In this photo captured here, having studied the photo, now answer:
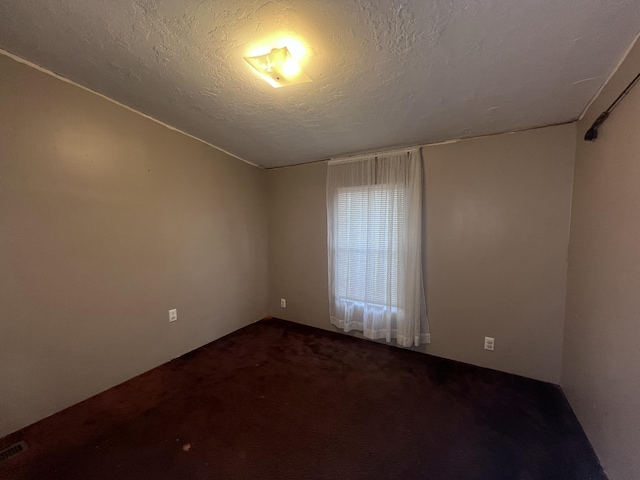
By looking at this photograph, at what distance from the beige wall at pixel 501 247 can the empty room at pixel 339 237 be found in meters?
0.02

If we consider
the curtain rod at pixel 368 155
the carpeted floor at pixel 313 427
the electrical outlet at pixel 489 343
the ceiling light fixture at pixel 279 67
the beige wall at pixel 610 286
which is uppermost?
the ceiling light fixture at pixel 279 67

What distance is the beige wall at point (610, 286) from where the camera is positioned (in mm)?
1138

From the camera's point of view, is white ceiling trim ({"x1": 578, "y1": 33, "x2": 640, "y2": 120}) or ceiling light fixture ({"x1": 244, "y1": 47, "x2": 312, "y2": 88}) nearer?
white ceiling trim ({"x1": 578, "y1": 33, "x2": 640, "y2": 120})

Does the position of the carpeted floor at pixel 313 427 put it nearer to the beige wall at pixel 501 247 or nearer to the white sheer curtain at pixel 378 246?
the beige wall at pixel 501 247

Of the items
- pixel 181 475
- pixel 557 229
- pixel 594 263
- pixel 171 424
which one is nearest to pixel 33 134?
pixel 171 424

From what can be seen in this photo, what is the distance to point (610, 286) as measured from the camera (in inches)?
52.1

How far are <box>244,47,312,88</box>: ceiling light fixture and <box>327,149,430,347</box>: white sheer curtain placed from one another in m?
1.40

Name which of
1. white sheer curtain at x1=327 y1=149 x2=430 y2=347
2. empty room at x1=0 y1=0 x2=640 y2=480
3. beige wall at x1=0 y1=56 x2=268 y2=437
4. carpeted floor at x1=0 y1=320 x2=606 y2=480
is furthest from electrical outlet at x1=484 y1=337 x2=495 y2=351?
beige wall at x1=0 y1=56 x2=268 y2=437

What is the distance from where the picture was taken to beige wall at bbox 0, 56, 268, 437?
1.54 meters

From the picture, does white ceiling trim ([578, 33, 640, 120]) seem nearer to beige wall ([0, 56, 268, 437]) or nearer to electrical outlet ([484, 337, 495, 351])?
electrical outlet ([484, 337, 495, 351])

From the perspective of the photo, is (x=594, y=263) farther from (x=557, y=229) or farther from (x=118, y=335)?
(x=118, y=335)

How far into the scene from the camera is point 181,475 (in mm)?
1291

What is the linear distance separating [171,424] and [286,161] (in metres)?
2.75

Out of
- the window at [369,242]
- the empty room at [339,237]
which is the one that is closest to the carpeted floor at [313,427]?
the empty room at [339,237]
